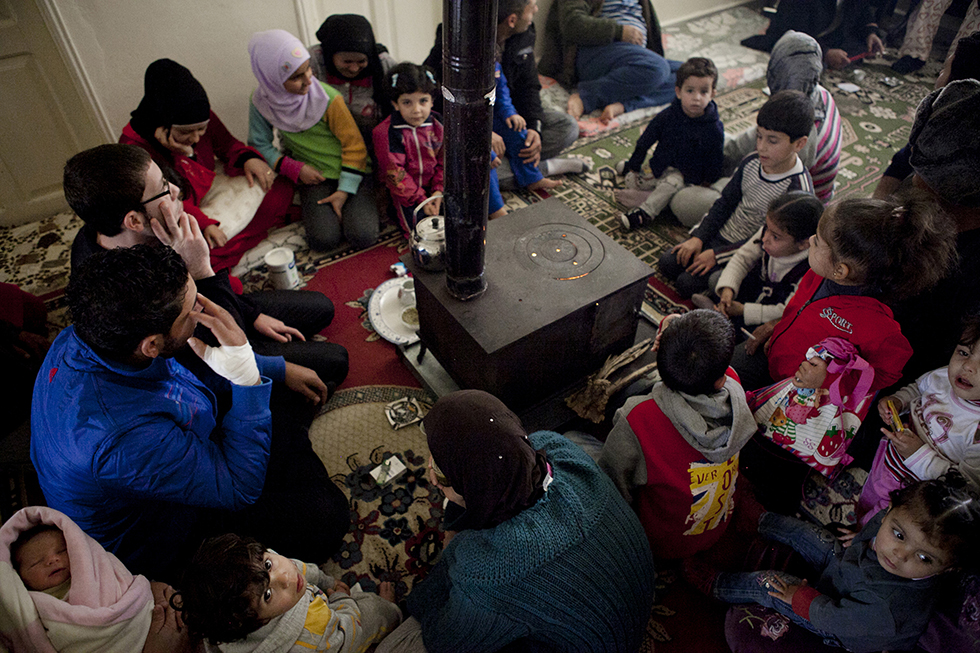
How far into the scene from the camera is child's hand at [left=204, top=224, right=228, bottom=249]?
2691 millimetres

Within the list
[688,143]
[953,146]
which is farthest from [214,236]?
[953,146]

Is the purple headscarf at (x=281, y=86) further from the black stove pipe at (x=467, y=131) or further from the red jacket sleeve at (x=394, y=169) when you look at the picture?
the black stove pipe at (x=467, y=131)

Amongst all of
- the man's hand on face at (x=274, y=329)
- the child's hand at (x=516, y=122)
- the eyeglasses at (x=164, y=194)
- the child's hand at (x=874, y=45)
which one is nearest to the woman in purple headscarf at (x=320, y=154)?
the man's hand on face at (x=274, y=329)

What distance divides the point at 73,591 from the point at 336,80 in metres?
2.69

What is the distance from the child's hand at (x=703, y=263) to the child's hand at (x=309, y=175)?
2.08m

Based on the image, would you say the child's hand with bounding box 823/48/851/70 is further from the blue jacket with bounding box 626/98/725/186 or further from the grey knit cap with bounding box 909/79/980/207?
the grey knit cap with bounding box 909/79/980/207

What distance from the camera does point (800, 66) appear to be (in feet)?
10.1

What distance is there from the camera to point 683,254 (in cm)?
286

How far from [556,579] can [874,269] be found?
142cm

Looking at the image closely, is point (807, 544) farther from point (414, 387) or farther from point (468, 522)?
point (414, 387)

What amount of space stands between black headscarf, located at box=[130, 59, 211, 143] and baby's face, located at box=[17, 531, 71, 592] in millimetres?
1900

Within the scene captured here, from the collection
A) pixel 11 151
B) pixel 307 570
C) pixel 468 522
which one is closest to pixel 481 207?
pixel 468 522

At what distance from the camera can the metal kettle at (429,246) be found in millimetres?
1984

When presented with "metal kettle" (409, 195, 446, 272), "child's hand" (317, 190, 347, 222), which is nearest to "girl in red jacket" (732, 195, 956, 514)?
"metal kettle" (409, 195, 446, 272)
